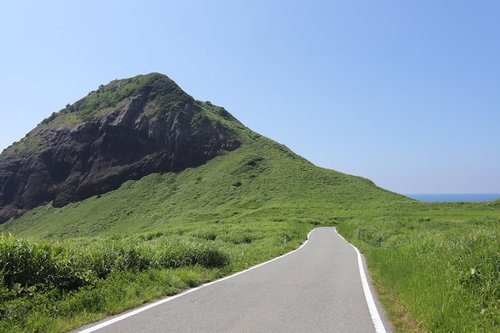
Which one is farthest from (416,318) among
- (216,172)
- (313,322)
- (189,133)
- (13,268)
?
(189,133)

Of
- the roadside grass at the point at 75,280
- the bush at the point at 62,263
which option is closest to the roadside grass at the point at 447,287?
the roadside grass at the point at 75,280

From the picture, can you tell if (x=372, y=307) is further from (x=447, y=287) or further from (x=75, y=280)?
(x=75, y=280)

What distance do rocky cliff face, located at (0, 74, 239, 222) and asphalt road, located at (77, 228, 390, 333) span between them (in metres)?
109

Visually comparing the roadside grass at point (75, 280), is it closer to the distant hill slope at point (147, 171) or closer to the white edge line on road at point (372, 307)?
the white edge line on road at point (372, 307)

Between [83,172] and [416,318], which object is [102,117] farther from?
[416,318]

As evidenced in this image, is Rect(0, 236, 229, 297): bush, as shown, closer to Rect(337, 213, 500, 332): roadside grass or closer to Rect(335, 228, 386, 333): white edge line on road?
Rect(335, 228, 386, 333): white edge line on road

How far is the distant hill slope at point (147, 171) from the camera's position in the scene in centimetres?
9500

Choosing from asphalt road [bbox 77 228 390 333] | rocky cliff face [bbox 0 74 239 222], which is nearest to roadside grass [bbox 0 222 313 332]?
asphalt road [bbox 77 228 390 333]

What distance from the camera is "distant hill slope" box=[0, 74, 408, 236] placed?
95.0 meters

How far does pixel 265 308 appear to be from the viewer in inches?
350

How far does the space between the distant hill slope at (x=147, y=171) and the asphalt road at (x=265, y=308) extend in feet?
239

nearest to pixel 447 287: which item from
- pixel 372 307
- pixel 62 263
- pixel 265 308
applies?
pixel 372 307

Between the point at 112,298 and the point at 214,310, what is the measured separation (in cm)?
222

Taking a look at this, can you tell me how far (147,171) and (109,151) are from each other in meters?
14.8
